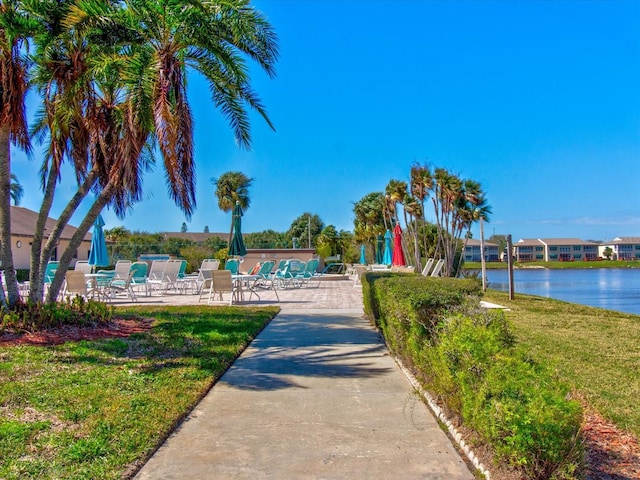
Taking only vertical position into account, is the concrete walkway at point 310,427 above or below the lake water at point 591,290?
above

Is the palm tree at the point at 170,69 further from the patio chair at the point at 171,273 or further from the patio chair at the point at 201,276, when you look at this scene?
the patio chair at the point at 171,273

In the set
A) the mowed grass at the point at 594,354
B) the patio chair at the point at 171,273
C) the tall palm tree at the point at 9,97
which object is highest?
the tall palm tree at the point at 9,97

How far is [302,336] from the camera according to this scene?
835 centimetres

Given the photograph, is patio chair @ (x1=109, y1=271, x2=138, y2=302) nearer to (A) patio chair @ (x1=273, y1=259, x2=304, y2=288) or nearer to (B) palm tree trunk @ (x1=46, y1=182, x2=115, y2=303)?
(A) patio chair @ (x1=273, y1=259, x2=304, y2=288)

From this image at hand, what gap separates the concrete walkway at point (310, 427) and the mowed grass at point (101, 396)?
0.65ft

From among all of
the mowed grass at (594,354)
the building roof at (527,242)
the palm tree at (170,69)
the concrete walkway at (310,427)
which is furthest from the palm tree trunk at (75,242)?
the building roof at (527,242)

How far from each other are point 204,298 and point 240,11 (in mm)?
8686

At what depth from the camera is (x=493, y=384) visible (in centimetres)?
292

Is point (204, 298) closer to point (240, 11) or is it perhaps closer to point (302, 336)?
point (302, 336)

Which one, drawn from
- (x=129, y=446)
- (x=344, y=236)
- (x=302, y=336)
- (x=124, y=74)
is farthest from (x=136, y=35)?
(x=344, y=236)

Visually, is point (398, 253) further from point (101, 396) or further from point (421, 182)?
point (101, 396)

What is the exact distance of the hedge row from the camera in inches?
101

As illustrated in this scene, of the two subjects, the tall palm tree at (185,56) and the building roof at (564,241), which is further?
the building roof at (564,241)

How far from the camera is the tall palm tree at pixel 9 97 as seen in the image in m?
7.33
